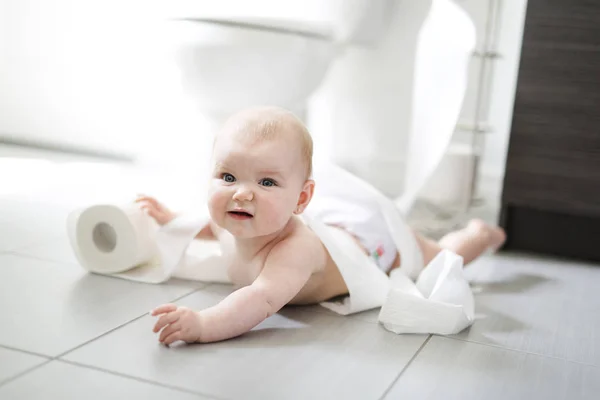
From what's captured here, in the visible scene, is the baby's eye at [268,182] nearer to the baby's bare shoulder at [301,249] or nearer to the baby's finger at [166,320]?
the baby's bare shoulder at [301,249]

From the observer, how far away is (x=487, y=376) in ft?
2.54

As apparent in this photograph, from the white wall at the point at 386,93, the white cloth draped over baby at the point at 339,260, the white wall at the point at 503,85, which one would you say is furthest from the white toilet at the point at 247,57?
the white wall at the point at 503,85

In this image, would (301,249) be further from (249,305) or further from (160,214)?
(160,214)

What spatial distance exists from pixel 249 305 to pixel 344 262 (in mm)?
196

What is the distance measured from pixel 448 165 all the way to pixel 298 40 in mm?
602

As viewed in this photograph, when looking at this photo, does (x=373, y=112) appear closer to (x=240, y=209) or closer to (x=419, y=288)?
(x=419, y=288)

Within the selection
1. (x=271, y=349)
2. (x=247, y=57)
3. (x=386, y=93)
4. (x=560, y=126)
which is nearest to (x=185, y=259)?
(x=271, y=349)

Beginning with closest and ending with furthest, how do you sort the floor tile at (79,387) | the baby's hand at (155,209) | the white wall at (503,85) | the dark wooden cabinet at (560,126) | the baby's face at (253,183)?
the floor tile at (79,387), the baby's face at (253,183), the baby's hand at (155,209), the dark wooden cabinet at (560,126), the white wall at (503,85)

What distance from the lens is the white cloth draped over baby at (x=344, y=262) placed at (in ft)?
2.95

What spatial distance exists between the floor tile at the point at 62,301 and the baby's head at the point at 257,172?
0.18m

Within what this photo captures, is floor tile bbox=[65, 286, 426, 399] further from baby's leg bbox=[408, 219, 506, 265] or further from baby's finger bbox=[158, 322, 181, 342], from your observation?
baby's leg bbox=[408, 219, 506, 265]

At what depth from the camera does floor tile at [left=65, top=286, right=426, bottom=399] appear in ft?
2.28

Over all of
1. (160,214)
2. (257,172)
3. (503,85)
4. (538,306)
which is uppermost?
(503,85)

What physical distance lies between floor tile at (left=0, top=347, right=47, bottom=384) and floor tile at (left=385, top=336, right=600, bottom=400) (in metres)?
0.38
